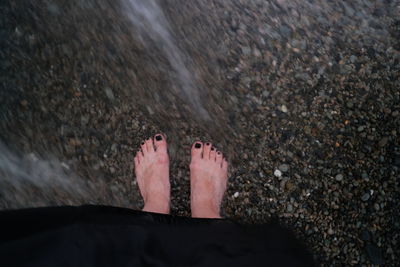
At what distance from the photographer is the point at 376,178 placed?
75.6 inches

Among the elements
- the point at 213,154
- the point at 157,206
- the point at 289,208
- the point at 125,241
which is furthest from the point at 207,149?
the point at 125,241

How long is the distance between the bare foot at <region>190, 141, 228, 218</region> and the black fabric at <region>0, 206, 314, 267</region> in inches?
13.8

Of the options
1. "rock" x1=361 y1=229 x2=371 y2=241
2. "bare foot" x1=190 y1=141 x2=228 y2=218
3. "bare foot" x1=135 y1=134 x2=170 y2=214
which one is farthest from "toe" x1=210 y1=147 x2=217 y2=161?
"rock" x1=361 y1=229 x2=371 y2=241

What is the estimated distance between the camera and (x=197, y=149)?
200cm

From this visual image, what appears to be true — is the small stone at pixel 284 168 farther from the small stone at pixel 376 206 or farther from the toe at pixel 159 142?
the toe at pixel 159 142

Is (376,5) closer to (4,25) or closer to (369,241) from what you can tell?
(369,241)

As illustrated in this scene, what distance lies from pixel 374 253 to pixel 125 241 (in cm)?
119

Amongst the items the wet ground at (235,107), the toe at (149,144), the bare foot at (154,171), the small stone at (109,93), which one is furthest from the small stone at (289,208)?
the small stone at (109,93)

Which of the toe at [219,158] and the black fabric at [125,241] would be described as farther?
the toe at [219,158]

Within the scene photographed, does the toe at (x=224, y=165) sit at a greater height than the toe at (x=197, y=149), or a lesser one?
lesser

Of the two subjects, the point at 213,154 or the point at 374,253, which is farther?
the point at 213,154

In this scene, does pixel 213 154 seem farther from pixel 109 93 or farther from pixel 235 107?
pixel 109 93

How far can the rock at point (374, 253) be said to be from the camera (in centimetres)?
189

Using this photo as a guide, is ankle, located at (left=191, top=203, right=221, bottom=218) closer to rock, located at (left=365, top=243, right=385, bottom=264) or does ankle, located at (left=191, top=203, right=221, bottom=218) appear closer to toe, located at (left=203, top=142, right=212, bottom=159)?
toe, located at (left=203, top=142, right=212, bottom=159)
